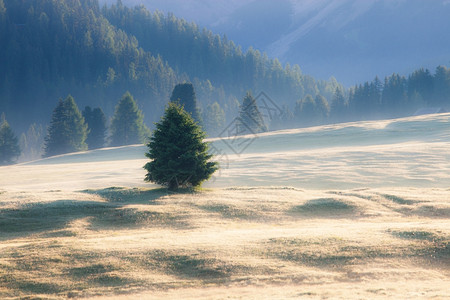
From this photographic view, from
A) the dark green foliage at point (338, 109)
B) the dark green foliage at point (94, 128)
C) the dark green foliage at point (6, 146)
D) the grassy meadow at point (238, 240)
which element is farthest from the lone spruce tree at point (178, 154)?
the dark green foliage at point (338, 109)

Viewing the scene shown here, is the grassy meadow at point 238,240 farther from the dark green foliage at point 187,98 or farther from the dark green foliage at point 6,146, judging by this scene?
the dark green foliage at point 6,146

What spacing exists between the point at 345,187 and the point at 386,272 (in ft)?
55.6

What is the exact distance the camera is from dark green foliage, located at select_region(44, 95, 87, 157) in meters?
87.6

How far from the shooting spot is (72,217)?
68.2 ft

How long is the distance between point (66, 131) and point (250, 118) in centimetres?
3842

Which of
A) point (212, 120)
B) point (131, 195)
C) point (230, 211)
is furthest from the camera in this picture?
point (212, 120)

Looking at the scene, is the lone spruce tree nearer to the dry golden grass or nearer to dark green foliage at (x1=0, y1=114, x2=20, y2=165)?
Result: the dry golden grass

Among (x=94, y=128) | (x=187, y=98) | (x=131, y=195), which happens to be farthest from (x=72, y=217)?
(x=94, y=128)

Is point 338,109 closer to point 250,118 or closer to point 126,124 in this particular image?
point 250,118

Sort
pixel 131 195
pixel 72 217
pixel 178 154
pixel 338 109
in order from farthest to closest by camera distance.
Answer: pixel 338 109 → pixel 178 154 → pixel 131 195 → pixel 72 217

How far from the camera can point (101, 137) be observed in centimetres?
9919

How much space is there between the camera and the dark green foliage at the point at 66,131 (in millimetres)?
87562

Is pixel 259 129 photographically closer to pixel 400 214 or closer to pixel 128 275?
pixel 400 214

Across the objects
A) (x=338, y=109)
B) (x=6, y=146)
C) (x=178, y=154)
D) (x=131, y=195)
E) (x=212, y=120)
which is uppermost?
(x=212, y=120)
